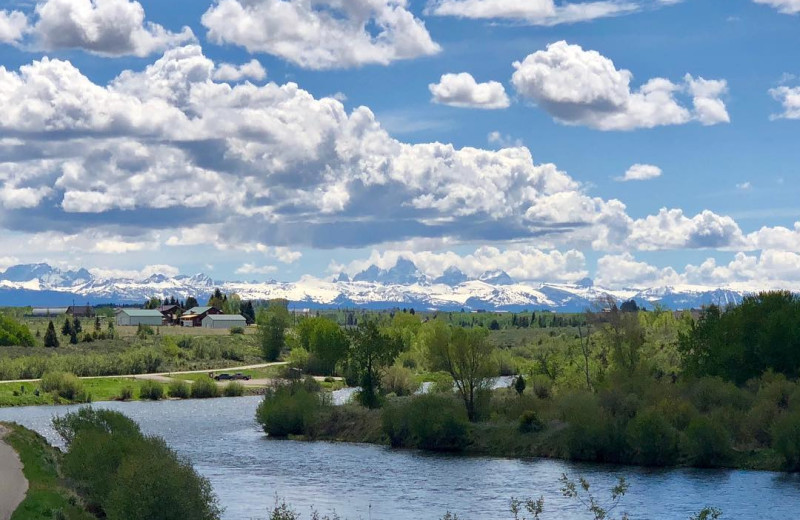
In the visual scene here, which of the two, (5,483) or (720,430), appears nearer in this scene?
(5,483)

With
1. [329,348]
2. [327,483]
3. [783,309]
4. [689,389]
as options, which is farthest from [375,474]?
[329,348]

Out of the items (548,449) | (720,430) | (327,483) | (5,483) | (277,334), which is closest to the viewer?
(5,483)

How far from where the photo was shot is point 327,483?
6500 centimetres

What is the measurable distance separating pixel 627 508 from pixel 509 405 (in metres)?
31.6

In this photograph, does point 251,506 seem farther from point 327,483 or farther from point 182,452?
point 182,452

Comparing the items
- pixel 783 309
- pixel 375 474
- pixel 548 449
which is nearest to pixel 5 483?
pixel 375 474

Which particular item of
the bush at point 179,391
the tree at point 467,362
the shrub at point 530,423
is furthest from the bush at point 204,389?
the shrub at point 530,423

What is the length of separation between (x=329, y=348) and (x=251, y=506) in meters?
88.2

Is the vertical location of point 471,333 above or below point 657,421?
above

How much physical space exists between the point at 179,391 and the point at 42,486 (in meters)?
93.2

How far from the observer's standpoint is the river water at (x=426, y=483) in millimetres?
54844

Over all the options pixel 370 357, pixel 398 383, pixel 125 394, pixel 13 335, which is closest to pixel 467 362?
pixel 370 357

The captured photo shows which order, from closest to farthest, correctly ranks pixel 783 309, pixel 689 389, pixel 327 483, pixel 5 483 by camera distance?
pixel 5 483 < pixel 327 483 < pixel 689 389 < pixel 783 309

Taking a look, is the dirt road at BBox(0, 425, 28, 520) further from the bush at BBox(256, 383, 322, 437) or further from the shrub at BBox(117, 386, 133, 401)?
the shrub at BBox(117, 386, 133, 401)
